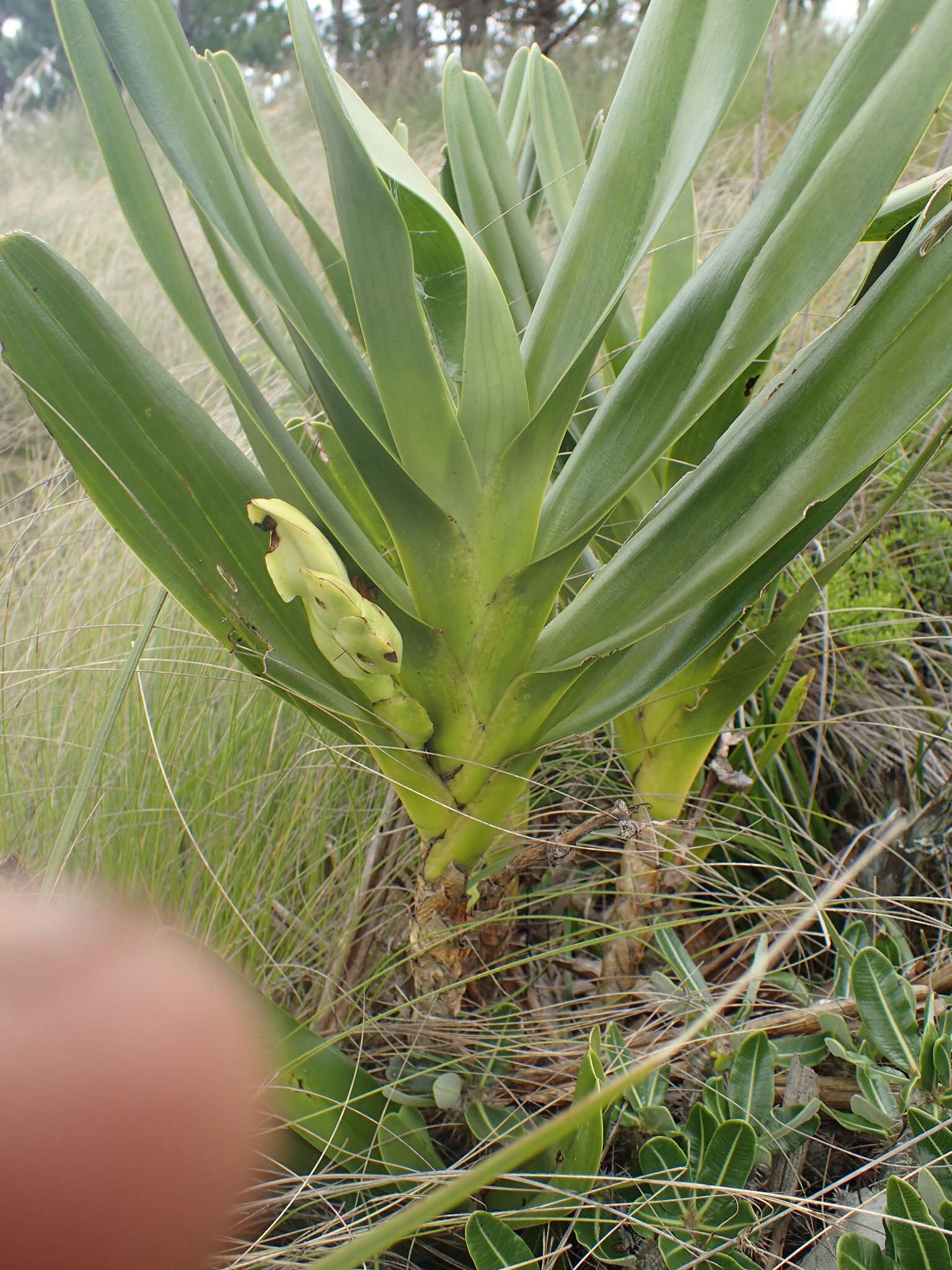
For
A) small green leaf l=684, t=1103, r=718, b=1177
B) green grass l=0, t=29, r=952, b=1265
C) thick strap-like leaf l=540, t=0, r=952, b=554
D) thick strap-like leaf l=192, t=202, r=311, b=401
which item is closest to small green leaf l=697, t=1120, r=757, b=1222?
small green leaf l=684, t=1103, r=718, b=1177

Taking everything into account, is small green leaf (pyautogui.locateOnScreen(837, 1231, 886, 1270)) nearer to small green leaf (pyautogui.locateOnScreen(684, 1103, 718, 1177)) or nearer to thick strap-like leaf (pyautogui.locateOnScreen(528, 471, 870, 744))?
small green leaf (pyautogui.locateOnScreen(684, 1103, 718, 1177))

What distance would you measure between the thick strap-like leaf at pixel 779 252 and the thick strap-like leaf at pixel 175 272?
161mm

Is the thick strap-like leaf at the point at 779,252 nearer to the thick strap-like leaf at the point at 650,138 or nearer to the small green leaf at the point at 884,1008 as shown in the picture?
the thick strap-like leaf at the point at 650,138

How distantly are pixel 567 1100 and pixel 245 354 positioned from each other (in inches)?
66.6

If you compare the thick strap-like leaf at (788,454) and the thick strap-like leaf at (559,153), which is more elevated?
the thick strap-like leaf at (559,153)

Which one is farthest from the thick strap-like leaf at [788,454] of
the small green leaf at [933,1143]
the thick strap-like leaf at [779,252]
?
the small green leaf at [933,1143]

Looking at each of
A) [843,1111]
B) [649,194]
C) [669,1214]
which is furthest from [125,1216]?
[649,194]

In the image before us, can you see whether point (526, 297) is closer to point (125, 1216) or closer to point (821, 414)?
point (821, 414)

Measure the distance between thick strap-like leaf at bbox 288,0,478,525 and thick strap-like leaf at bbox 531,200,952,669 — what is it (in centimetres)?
15

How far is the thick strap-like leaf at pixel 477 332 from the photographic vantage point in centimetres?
59

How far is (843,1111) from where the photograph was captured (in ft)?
2.24

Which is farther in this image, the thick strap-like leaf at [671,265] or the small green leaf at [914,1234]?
the thick strap-like leaf at [671,265]

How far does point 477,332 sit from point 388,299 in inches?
2.6

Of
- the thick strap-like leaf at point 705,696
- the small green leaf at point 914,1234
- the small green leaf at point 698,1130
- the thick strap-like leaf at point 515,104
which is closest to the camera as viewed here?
the small green leaf at point 914,1234
